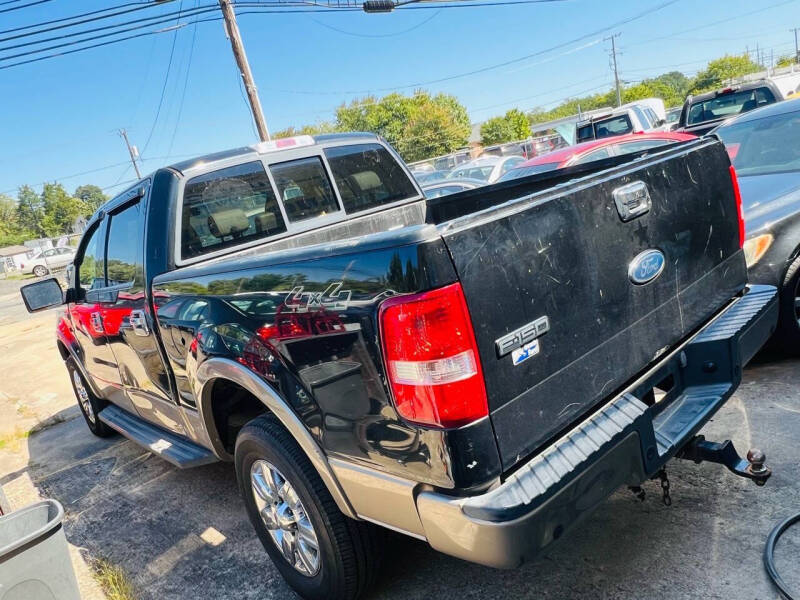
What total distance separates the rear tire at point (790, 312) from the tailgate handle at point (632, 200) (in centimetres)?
199

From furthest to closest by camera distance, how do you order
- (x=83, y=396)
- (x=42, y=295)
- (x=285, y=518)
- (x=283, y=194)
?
(x=83, y=396), (x=42, y=295), (x=283, y=194), (x=285, y=518)

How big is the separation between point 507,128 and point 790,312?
6653 centimetres

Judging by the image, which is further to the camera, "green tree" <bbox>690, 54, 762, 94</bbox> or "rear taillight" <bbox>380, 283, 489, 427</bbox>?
"green tree" <bbox>690, 54, 762, 94</bbox>

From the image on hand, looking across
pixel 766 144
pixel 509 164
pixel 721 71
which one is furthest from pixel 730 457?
pixel 721 71

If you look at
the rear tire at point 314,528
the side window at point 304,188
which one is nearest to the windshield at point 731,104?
the side window at point 304,188

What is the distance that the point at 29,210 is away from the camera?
10338 cm

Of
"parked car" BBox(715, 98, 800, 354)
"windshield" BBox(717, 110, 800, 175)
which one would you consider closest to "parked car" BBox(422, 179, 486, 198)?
"windshield" BBox(717, 110, 800, 175)

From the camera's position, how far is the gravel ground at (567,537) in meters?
2.35

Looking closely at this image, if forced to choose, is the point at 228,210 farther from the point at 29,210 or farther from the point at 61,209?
the point at 29,210

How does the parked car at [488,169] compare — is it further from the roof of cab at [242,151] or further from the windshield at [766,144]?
the roof of cab at [242,151]

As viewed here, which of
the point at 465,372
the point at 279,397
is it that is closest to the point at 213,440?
the point at 279,397

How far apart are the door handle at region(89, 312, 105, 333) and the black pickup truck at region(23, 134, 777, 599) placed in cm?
65

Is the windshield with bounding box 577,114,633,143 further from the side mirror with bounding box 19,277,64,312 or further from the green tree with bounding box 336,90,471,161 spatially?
the green tree with bounding box 336,90,471,161

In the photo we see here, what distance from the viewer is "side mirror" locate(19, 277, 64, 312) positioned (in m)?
4.20
